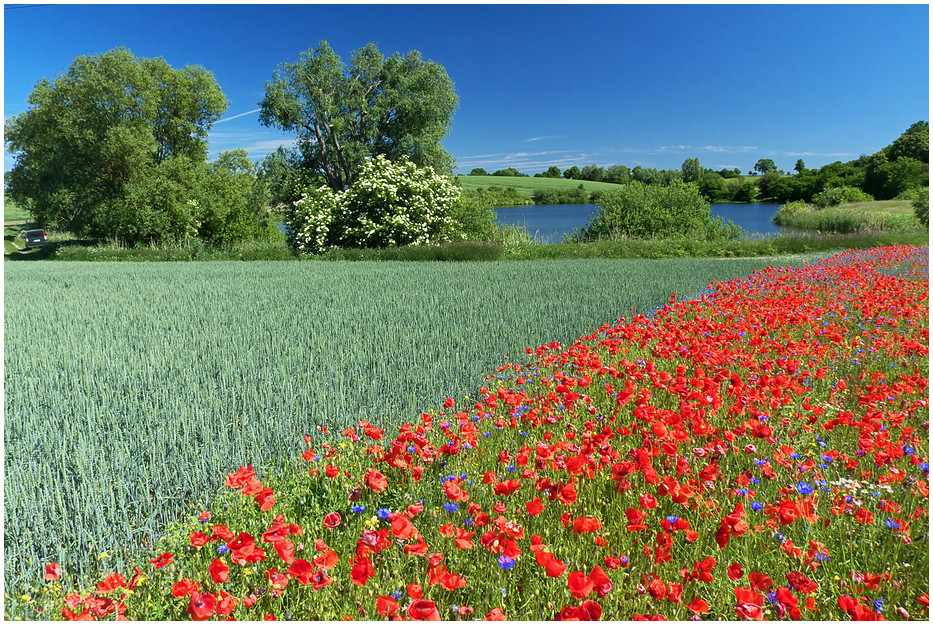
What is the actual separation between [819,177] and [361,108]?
32.9 metres

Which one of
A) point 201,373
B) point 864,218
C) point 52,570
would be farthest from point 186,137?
point 864,218

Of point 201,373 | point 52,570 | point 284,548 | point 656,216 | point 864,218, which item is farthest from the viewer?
point 864,218

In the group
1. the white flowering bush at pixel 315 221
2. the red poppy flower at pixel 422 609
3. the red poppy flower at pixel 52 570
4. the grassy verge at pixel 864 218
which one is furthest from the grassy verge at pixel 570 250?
the red poppy flower at pixel 422 609

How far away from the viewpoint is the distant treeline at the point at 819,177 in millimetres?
25781

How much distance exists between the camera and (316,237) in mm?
21281

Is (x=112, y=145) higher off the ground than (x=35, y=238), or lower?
higher

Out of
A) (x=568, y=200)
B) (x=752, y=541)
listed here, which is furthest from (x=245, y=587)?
(x=568, y=200)

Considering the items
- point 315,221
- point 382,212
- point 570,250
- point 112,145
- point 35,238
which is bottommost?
point 570,250

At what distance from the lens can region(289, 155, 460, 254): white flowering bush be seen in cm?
2028

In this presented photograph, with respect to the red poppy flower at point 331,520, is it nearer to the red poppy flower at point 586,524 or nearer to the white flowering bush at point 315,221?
the red poppy flower at point 586,524

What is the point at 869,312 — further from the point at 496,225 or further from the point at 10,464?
the point at 496,225

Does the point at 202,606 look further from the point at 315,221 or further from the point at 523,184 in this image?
the point at 523,184

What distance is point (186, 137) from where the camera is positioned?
2875cm

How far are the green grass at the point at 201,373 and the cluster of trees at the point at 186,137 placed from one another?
59.2 ft
